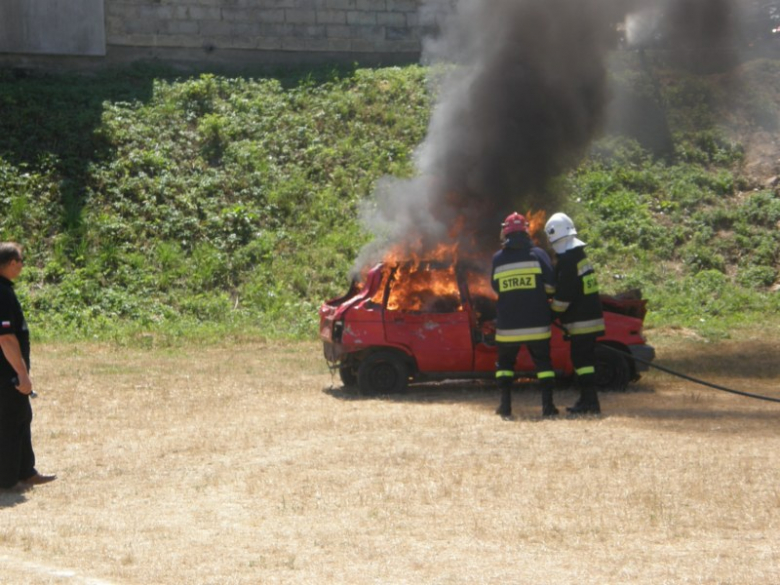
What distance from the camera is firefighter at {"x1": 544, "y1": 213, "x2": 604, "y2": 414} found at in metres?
10.2

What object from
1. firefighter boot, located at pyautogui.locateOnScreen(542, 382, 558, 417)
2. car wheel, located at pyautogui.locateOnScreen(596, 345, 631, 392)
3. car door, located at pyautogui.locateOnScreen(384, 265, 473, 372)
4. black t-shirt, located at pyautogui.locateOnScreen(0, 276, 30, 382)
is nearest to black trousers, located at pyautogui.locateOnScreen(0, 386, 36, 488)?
black t-shirt, located at pyautogui.locateOnScreen(0, 276, 30, 382)

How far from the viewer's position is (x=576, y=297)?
10.2 m

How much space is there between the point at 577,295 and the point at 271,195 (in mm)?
11322

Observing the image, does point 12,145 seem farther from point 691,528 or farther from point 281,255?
point 691,528

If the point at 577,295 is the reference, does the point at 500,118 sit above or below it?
above

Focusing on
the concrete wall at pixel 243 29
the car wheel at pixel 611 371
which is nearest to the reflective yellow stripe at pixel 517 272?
the car wheel at pixel 611 371

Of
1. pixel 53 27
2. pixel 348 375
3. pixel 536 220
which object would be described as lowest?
pixel 348 375

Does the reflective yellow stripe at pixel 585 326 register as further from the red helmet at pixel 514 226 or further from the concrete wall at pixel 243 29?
the concrete wall at pixel 243 29

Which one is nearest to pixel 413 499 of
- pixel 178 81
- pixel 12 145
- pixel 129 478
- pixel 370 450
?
pixel 370 450

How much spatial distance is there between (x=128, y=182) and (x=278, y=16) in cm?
629

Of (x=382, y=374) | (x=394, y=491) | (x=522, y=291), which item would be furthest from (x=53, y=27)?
(x=394, y=491)

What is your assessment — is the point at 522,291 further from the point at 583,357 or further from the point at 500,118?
the point at 500,118

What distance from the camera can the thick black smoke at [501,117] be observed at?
12.5m

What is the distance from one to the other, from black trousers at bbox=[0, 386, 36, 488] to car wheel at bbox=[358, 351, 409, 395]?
440 cm
